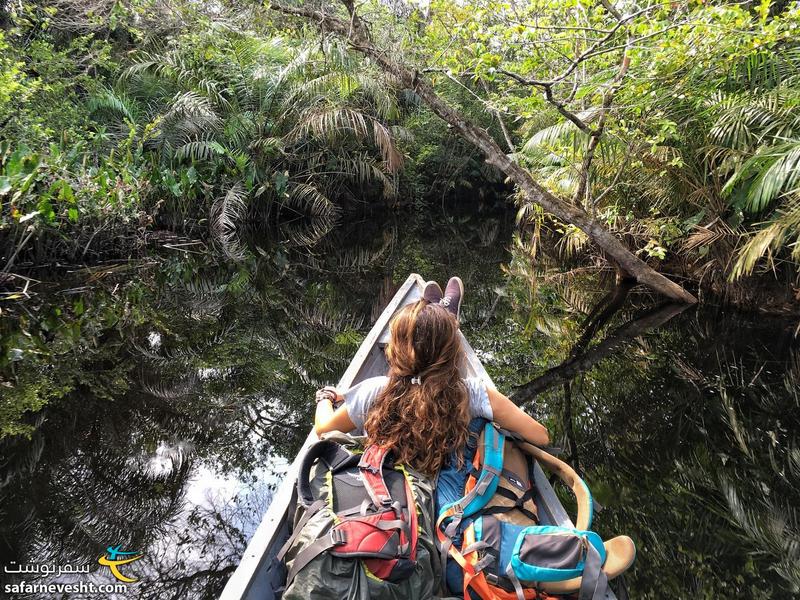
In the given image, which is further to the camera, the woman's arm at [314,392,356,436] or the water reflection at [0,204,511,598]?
the water reflection at [0,204,511,598]

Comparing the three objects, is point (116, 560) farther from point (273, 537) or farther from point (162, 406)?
point (162, 406)

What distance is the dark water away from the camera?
2877 mm

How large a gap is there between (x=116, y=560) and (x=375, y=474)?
6.07 feet

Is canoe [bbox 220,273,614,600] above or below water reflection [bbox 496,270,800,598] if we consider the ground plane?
above

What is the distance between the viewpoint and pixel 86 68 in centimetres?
1179

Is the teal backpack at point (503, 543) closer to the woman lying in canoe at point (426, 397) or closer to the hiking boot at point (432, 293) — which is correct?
the woman lying in canoe at point (426, 397)

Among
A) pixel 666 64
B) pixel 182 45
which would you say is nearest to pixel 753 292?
pixel 666 64

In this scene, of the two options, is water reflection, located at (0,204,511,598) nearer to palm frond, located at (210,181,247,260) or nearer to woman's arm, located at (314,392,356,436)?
woman's arm, located at (314,392,356,436)

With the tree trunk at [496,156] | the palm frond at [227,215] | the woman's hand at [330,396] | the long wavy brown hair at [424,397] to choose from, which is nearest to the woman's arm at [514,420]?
the long wavy brown hair at [424,397]

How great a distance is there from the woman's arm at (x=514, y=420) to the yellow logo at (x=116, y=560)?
203 cm

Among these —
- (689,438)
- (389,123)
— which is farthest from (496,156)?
(389,123)

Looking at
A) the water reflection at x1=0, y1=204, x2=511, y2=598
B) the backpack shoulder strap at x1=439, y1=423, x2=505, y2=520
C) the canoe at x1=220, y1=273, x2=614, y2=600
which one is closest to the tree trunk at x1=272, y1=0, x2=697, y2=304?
the water reflection at x1=0, y1=204, x2=511, y2=598

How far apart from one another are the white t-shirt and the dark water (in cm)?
126

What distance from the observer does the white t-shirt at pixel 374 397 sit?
2.04m
